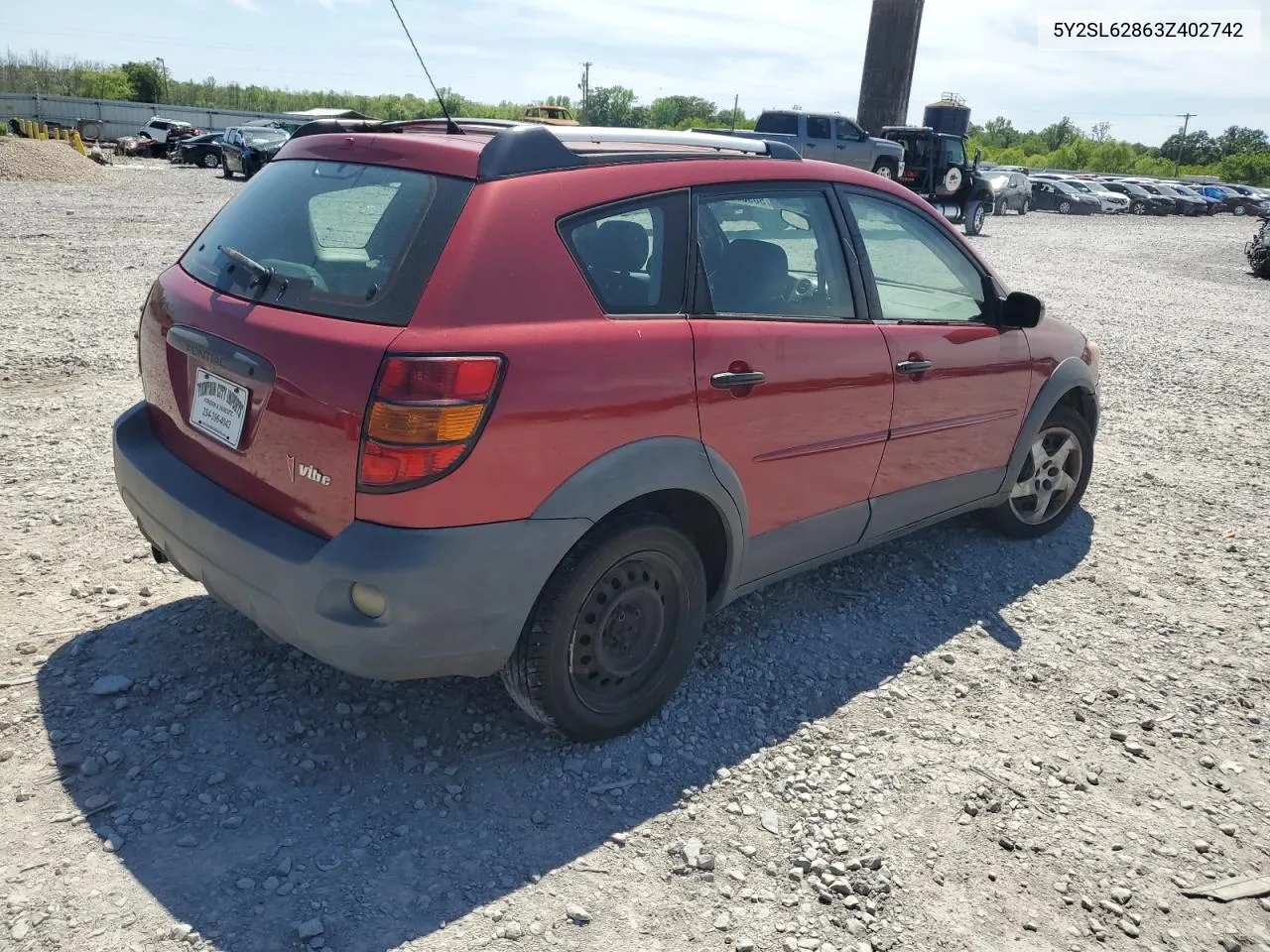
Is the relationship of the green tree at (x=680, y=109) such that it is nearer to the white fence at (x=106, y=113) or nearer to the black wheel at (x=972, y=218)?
the white fence at (x=106, y=113)

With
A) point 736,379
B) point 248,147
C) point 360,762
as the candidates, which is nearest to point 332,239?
point 736,379

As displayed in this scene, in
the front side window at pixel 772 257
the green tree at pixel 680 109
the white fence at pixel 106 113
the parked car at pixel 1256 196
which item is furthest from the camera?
the green tree at pixel 680 109

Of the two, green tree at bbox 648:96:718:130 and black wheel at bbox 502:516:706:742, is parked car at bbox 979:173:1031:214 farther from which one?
green tree at bbox 648:96:718:130

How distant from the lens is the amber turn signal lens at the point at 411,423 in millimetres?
2381

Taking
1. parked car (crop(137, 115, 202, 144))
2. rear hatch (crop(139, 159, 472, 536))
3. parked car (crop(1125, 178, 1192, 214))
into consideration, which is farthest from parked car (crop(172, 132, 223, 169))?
parked car (crop(1125, 178, 1192, 214))

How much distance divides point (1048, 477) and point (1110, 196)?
42.4 meters

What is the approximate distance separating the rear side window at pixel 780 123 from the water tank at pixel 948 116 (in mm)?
13912

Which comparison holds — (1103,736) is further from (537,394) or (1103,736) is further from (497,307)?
(497,307)

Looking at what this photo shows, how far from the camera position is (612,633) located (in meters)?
3.01

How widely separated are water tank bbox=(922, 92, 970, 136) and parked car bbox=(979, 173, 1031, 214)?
15.5 feet

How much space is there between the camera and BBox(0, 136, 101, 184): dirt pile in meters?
22.9

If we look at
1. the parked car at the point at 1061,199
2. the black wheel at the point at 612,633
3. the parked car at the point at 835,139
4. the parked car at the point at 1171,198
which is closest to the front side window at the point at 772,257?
the black wheel at the point at 612,633

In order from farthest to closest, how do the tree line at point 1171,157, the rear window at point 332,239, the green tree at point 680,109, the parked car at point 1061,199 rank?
the green tree at point 680,109, the tree line at point 1171,157, the parked car at point 1061,199, the rear window at point 332,239

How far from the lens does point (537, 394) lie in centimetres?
252
